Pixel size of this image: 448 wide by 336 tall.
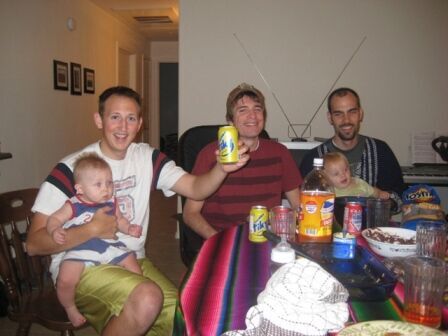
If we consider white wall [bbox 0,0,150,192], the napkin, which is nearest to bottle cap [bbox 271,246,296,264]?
the napkin

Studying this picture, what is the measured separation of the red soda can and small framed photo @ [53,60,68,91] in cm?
386

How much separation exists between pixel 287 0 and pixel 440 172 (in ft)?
6.53

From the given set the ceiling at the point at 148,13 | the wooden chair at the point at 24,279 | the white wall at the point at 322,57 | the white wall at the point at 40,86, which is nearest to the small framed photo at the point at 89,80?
the white wall at the point at 40,86

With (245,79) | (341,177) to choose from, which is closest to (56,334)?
(341,177)

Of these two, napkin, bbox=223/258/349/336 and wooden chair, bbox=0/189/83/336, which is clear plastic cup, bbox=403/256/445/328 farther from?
wooden chair, bbox=0/189/83/336

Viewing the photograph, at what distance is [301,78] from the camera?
3602 millimetres

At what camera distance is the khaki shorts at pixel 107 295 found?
4.29ft

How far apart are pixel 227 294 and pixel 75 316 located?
2.59 feet

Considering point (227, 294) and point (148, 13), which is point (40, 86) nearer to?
point (148, 13)

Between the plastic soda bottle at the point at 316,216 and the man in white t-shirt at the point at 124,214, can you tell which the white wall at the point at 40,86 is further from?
the plastic soda bottle at the point at 316,216

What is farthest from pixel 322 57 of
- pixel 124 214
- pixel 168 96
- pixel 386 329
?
pixel 168 96

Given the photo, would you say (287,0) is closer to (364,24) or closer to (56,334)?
(364,24)

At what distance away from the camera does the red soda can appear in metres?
1.32

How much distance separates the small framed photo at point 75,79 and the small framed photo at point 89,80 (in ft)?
0.56
